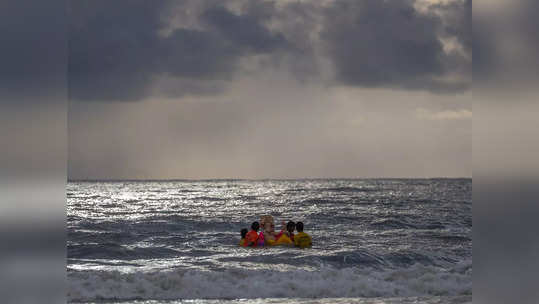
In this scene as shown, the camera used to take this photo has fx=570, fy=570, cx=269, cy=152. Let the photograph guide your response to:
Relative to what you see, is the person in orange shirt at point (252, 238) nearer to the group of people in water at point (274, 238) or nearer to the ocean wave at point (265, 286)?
the group of people in water at point (274, 238)

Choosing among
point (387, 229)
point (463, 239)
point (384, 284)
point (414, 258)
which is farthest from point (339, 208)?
point (384, 284)

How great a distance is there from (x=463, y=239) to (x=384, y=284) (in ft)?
24.7

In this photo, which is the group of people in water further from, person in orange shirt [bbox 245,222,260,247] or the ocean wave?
the ocean wave

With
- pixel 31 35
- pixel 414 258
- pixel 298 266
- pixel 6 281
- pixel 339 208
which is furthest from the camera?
pixel 339 208

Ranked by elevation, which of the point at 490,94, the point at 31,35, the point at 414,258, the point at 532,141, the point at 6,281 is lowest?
the point at 414,258

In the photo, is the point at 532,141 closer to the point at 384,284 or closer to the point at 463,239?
the point at 384,284

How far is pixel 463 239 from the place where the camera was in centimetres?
1364

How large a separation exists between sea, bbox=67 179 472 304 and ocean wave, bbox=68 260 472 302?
15 millimetres

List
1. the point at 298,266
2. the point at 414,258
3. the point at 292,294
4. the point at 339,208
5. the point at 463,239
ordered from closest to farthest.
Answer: the point at 292,294
the point at 298,266
the point at 414,258
the point at 463,239
the point at 339,208

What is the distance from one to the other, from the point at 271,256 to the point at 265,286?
311cm

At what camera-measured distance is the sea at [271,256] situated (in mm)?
6754

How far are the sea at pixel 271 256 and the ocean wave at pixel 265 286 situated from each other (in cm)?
2

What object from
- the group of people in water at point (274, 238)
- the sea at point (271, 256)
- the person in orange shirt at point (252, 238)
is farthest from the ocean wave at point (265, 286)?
the person in orange shirt at point (252, 238)

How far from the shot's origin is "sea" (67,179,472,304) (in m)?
6.75
